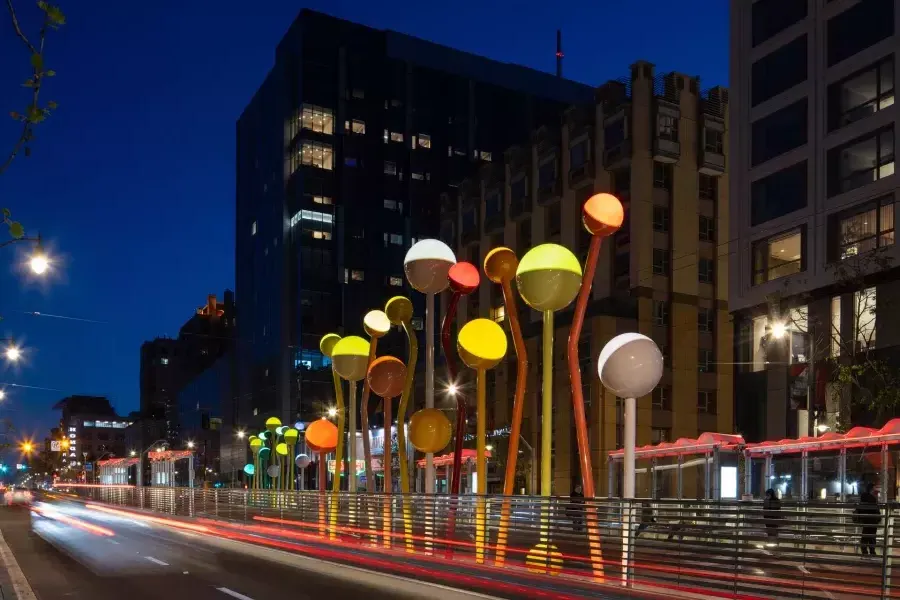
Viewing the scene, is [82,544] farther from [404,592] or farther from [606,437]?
[606,437]

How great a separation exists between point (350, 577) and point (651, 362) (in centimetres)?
678

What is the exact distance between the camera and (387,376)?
73.1 feet

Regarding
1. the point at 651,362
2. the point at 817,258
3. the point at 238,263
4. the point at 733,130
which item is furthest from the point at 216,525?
the point at 238,263

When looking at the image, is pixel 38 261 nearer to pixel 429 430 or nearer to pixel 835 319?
pixel 429 430

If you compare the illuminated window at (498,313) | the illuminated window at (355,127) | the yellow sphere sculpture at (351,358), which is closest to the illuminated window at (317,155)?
the illuminated window at (355,127)

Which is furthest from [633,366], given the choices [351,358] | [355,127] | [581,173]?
[355,127]

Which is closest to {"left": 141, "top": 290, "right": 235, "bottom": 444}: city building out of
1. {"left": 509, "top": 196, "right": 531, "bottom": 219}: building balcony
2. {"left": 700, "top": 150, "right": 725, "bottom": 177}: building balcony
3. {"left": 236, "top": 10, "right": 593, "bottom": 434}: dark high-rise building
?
{"left": 236, "top": 10, "right": 593, "bottom": 434}: dark high-rise building

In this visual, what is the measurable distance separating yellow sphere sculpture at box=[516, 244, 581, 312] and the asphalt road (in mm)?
5322

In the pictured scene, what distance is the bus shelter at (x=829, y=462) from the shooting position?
23.0 m

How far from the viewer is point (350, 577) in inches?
671

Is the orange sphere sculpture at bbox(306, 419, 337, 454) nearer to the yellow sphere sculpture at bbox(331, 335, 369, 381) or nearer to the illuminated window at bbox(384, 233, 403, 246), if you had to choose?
the yellow sphere sculpture at bbox(331, 335, 369, 381)

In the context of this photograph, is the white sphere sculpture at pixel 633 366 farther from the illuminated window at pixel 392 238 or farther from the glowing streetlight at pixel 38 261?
the illuminated window at pixel 392 238

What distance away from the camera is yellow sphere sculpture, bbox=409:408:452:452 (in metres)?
20.3

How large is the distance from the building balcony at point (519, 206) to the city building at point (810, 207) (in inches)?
866
